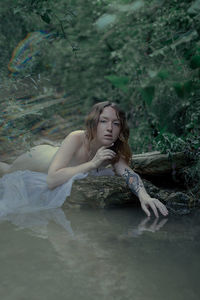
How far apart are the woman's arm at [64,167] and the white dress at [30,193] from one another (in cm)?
5

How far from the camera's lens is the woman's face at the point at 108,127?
12.1ft

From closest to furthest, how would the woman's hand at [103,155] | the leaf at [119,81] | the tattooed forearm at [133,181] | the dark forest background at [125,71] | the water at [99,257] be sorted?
the leaf at [119,81], the dark forest background at [125,71], the water at [99,257], the woman's hand at [103,155], the tattooed forearm at [133,181]

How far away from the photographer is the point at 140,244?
2.53 m

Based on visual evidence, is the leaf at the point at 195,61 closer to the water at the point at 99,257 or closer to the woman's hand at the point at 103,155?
the water at the point at 99,257

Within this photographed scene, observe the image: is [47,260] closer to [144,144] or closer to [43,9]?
[43,9]

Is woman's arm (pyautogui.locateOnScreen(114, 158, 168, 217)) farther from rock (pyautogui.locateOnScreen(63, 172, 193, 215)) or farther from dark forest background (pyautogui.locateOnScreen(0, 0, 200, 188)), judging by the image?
dark forest background (pyautogui.locateOnScreen(0, 0, 200, 188))

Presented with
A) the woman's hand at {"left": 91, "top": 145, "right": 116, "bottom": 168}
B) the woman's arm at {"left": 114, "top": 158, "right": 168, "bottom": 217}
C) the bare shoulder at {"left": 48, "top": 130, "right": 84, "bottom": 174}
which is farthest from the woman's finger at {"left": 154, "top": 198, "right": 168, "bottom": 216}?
the bare shoulder at {"left": 48, "top": 130, "right": 84, "bottom": 174}

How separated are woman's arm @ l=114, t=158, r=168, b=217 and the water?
12cm

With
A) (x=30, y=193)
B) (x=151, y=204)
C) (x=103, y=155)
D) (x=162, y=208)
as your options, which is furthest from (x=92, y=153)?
(x=162, y=208)

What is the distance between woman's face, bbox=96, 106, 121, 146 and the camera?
3.69 metres

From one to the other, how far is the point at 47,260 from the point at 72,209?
1512 millimetres

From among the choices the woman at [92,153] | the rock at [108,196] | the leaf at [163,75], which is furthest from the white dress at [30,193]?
the leaf at [163,75]

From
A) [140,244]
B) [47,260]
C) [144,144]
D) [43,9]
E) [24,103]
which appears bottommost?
[144,144]

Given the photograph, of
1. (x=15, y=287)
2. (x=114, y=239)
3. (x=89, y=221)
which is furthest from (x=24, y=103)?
(x=15, y=287)
